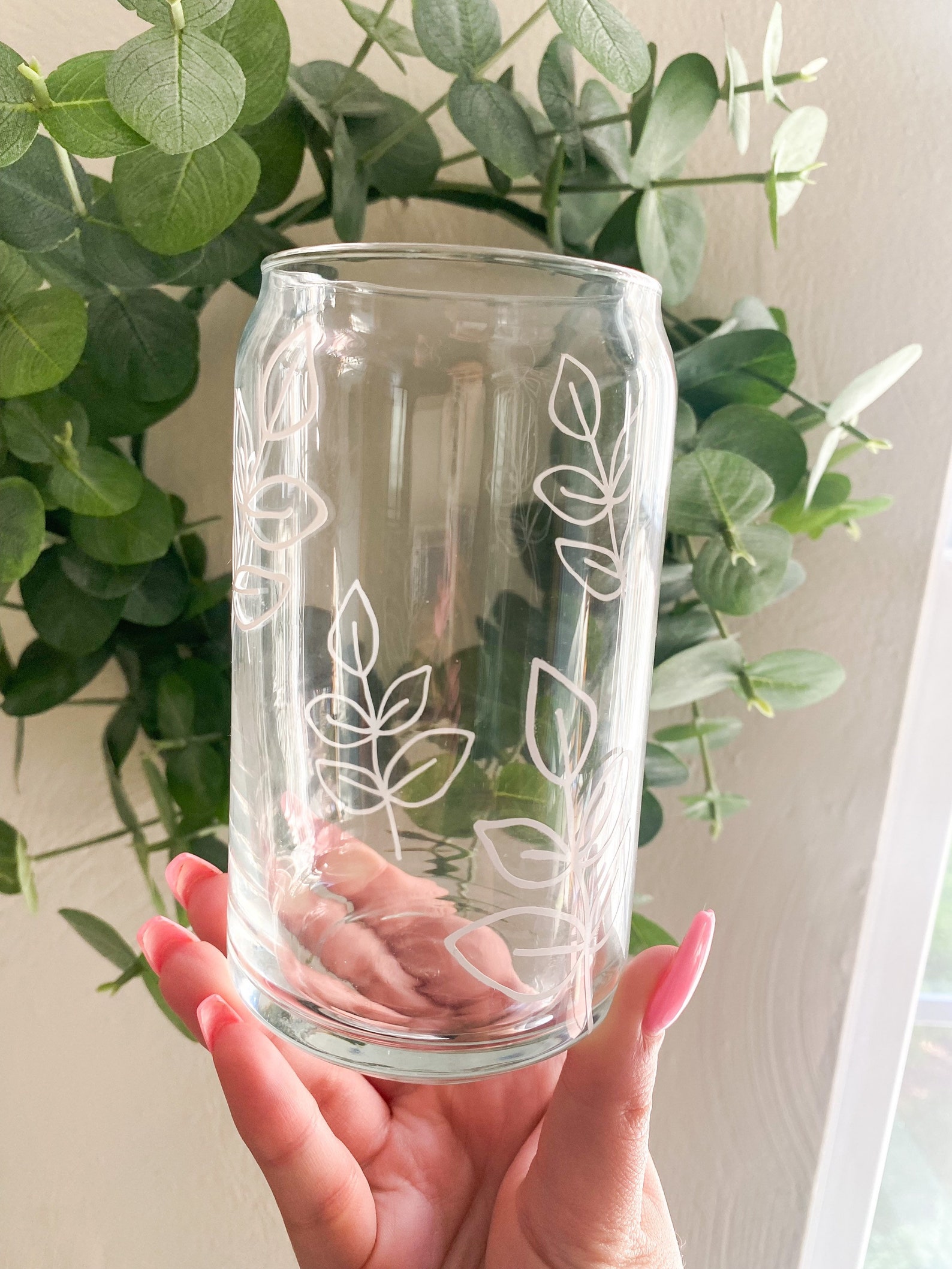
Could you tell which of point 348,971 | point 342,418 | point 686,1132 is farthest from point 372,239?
point 686,1132

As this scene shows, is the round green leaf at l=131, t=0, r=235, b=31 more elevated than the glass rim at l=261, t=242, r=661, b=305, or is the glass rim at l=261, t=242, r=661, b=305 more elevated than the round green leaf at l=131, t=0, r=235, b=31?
the round green leaf at l=131, t=0, r=235, b=31

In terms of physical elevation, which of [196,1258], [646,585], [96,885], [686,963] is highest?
[646,585]

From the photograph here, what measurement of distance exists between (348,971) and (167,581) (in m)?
0.22

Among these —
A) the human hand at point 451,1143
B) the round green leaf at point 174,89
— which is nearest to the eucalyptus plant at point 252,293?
the round green leaf at point 174,89

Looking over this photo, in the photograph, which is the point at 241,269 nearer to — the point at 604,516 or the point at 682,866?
the point at 604,516

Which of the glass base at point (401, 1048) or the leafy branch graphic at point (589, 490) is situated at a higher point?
the leafy branch graphic at point (589, 490)

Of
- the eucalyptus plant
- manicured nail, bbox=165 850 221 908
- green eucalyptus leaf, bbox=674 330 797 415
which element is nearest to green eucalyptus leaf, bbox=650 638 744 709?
the eucalyptus plant

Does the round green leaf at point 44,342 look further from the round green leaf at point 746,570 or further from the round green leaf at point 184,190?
the round green leaf at point 746,570

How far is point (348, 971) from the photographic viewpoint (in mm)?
323

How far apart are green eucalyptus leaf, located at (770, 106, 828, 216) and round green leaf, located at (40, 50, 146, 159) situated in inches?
10.5

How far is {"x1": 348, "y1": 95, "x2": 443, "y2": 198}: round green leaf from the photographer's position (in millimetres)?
395

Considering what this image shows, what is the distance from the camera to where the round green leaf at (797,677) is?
0.51 m

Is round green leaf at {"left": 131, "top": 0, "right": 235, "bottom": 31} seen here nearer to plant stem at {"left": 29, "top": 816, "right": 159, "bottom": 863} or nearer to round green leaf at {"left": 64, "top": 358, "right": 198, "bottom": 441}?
round green leaf at {"left": 64, "top": 358, "right": 198, "bottom": 441}

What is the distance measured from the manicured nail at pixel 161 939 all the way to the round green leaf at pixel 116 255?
0.84ft
